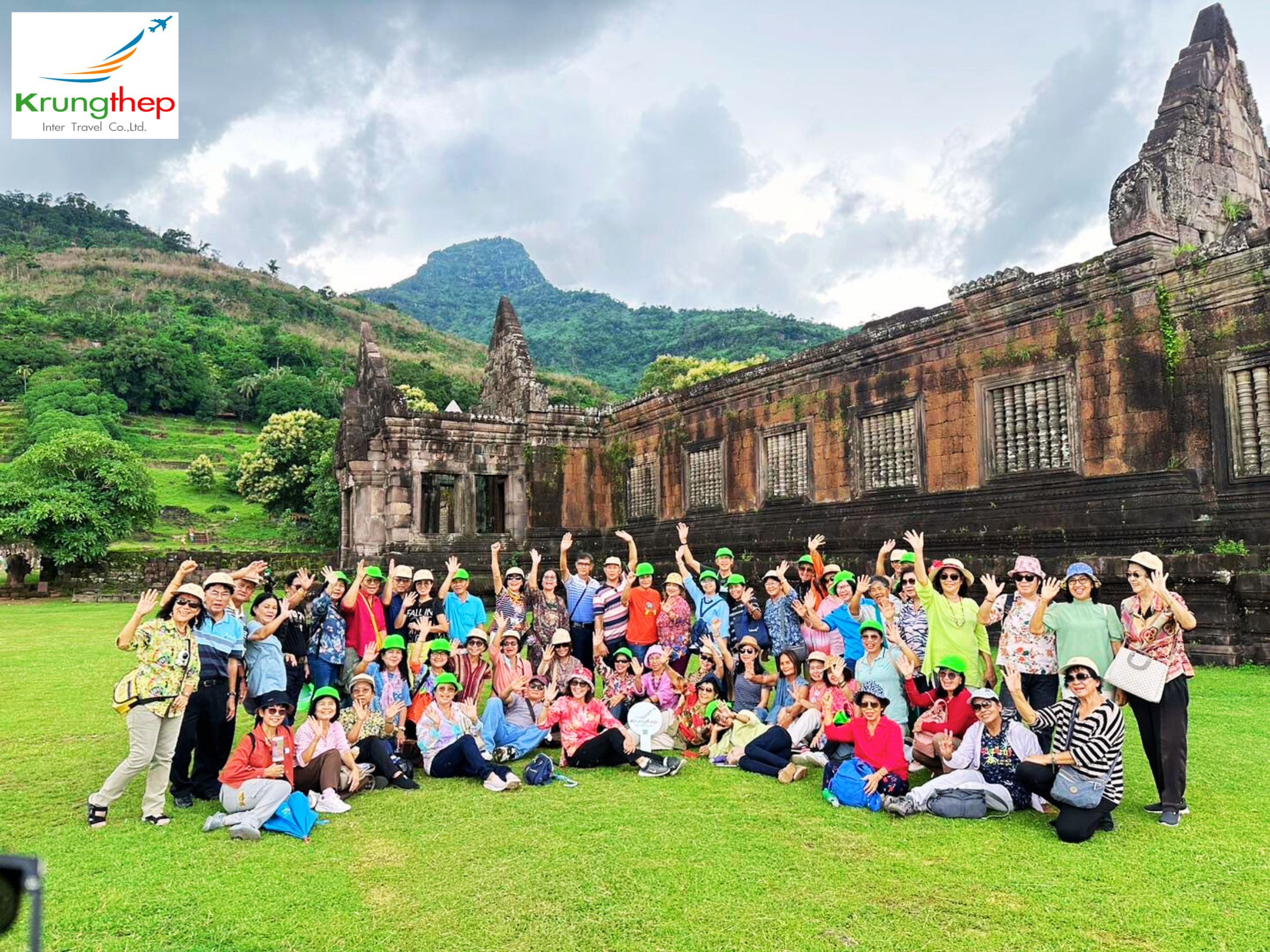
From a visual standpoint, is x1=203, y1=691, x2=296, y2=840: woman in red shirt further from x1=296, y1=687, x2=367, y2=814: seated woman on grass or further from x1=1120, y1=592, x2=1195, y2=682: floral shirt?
x1=1120, y1=592, x2=1195, y2=682: floral shirt

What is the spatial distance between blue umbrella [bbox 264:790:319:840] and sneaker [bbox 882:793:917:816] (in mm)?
3552

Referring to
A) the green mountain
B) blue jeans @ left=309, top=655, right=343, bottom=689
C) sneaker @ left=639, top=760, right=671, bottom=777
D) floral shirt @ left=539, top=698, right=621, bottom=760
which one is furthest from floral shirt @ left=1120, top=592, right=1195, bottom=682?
the green mountain

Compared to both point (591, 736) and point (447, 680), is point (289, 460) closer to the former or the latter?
point (447, 680)

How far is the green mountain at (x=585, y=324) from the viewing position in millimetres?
83062

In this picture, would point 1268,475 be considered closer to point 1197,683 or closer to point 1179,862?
point 1197,683

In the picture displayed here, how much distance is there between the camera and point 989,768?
5.45 m

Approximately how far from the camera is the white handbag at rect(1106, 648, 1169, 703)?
4969 millimetres

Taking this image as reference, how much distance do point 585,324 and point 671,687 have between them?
108 meters

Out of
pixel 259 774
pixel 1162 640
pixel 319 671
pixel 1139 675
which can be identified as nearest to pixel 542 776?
pixel 259 774

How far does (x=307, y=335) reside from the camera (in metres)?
85.8

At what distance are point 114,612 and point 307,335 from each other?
69711mm

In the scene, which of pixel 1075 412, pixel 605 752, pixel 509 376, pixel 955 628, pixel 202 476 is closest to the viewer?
pixel 955 628

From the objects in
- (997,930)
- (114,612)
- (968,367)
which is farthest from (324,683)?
(114,612)

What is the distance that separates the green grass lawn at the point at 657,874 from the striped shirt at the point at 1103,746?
0.31 metres
